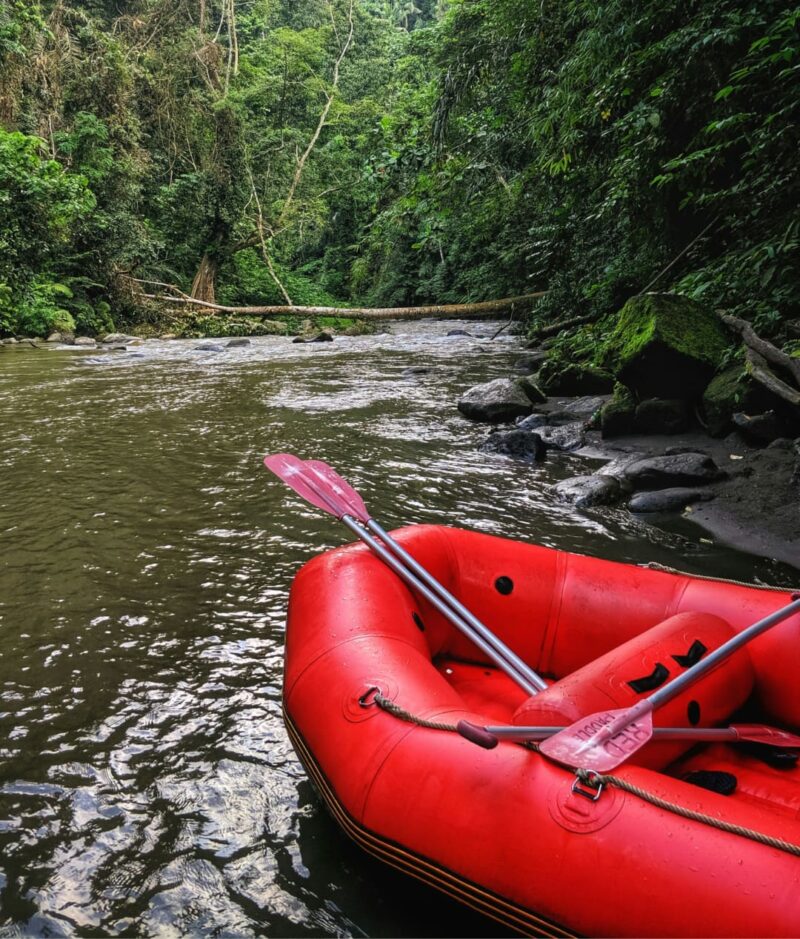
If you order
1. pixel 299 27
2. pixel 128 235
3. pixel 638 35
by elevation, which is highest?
pixel 299 27

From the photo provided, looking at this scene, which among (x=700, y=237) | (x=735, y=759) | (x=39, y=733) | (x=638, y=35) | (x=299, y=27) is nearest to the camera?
(x=735, y=759)

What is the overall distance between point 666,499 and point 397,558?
2.70 meters

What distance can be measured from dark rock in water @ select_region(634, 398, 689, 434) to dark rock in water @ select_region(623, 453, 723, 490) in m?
0.98

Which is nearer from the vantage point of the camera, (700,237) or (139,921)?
(139,921)

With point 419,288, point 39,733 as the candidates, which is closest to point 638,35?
point 39,733

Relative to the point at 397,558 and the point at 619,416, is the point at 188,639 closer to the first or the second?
the point at 397,558

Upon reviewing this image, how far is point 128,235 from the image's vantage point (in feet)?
55.3

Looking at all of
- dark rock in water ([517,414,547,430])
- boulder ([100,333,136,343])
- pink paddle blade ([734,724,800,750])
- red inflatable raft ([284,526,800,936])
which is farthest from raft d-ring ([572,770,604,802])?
boulder ([100,333,136,343])

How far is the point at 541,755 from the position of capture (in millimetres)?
1453

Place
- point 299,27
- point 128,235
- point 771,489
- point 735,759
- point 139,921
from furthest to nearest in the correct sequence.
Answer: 1. point 299,27
2. point 128,235
3. point 771,489
4. point 735,759
5. point 139,921

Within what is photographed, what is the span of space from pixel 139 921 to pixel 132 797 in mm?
436

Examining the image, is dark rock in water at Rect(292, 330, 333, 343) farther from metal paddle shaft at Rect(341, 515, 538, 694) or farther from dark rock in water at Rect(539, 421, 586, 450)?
metal paddle shaft at Rect(341, 515, 538, 694)

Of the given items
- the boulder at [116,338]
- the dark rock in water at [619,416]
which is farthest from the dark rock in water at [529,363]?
the boulder at [116,338]

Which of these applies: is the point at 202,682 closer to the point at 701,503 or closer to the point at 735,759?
the point at 735,759
